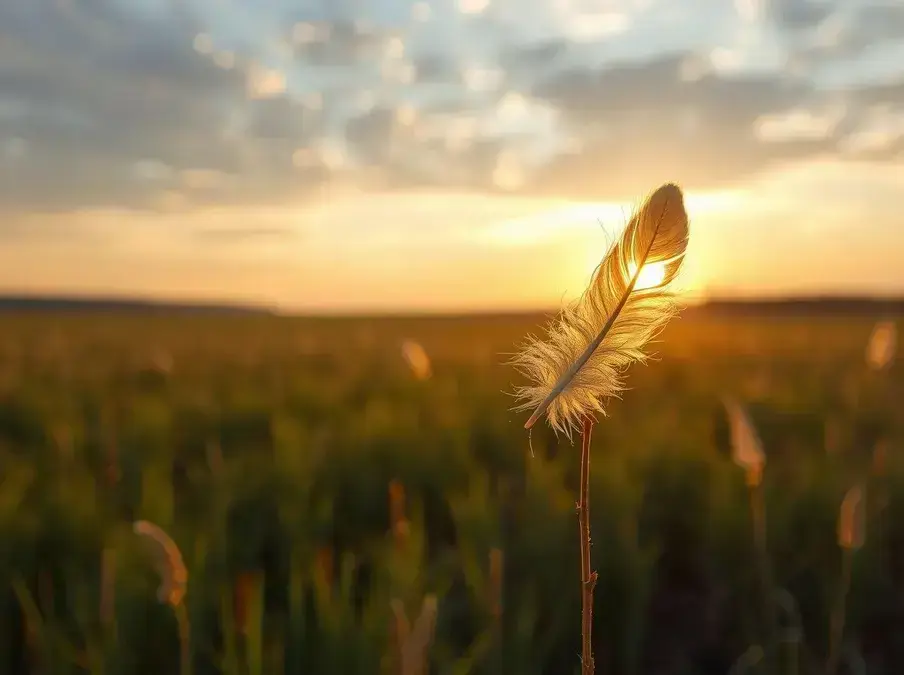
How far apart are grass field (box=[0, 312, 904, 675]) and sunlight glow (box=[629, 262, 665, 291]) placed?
49cm

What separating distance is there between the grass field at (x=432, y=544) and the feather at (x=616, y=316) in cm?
47

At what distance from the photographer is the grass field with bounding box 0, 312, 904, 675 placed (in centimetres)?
180

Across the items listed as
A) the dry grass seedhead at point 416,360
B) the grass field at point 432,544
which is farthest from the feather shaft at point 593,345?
the dry grass seedhead at point 416,360

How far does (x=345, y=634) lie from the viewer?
1.68 meters

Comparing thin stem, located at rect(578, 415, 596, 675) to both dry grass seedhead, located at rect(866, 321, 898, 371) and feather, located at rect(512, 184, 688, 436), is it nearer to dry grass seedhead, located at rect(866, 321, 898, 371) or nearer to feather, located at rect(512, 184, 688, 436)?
feather, located at rect(512, 184, 688, 436)

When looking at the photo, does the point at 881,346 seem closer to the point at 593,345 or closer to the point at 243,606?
the point at 243,606

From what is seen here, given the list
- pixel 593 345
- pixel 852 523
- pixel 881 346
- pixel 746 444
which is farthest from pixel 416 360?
pixel 881 346

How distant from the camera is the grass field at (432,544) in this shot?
5.91ft

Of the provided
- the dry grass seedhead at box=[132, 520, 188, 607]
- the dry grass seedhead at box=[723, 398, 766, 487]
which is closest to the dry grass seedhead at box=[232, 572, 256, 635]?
the dry grass seedhead at box=[132, 520, 188, 607]

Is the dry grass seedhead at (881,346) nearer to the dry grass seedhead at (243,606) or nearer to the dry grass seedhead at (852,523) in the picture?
the dry grass seedhead at (852,523)

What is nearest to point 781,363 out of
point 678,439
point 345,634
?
point 678,439

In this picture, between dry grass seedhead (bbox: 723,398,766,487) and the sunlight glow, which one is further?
dry grass seedhead (bbox: 723,398,766,487)

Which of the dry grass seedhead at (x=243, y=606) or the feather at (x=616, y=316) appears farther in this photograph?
the dry grass seedhead at (x=243, y=606)

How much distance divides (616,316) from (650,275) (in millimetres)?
44
